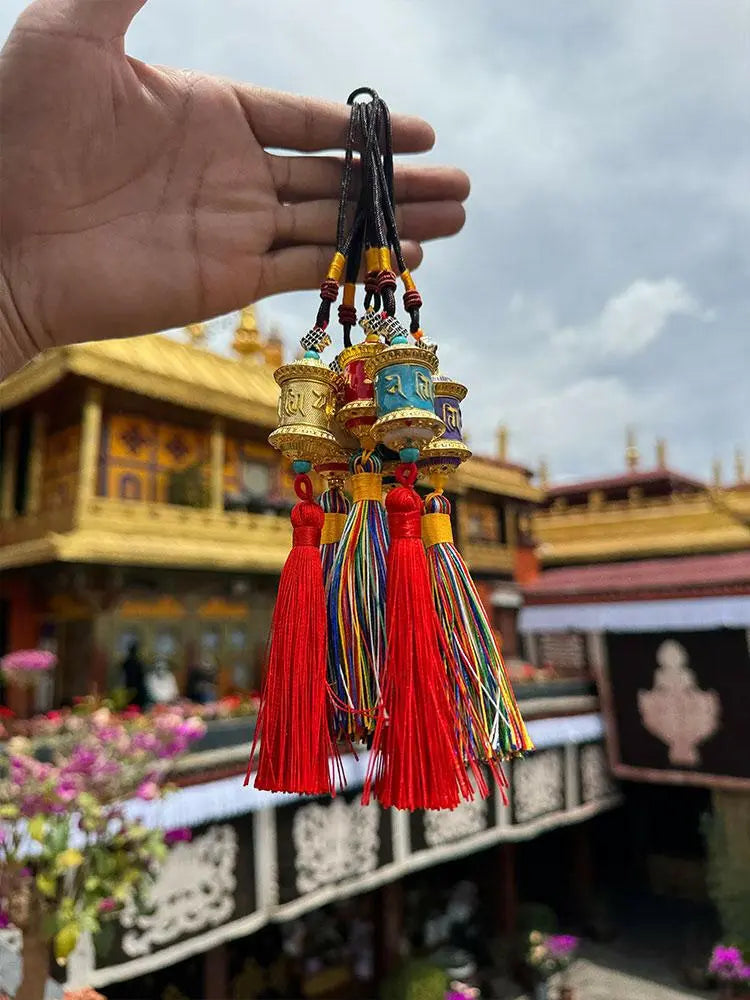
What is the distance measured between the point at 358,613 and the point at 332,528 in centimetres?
27

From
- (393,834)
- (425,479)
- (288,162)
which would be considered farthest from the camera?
(393,834)

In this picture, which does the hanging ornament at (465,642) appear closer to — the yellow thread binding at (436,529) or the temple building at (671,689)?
the yellow thread binding at (436,529)

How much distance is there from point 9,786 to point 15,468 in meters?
7.10

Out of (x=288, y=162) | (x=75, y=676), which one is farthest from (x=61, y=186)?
(x=75, y=676)

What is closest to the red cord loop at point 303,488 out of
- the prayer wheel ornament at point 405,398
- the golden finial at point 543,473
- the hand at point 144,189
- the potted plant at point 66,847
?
the prayer wheel ornament at point 405,398

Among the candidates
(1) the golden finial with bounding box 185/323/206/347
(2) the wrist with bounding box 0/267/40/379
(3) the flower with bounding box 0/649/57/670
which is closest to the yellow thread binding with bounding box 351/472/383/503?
(2) the wrist with bounding box 0/267/40/379

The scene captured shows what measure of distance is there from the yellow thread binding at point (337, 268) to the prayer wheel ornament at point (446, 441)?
14.0 inches

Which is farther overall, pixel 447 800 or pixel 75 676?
pixel 75 676

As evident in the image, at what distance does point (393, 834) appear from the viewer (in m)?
7.31

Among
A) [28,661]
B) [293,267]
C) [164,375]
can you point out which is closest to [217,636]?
[28,661]

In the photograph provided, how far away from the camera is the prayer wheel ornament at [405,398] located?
4.57 ft

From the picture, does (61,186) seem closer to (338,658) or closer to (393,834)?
(338,658)

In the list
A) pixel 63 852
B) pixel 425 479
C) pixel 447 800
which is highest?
pixel 425 479

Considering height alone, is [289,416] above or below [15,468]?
below
